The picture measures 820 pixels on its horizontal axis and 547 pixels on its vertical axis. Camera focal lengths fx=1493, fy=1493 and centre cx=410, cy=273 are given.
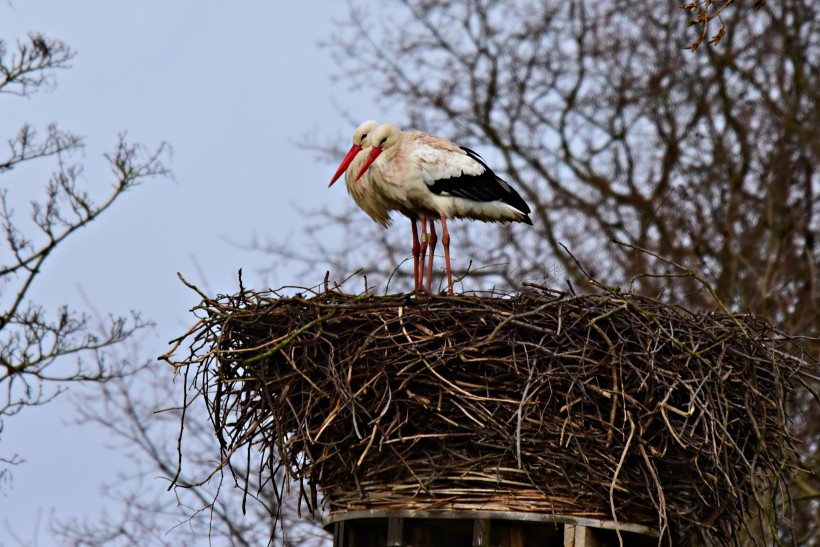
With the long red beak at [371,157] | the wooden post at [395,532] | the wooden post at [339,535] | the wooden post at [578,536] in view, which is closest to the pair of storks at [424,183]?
the long red beak at [371,157]

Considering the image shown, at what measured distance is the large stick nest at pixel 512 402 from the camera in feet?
22.0

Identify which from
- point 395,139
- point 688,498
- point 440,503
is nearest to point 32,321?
point 395,139

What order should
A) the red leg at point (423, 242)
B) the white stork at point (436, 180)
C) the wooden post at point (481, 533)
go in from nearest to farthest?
the wooden post at point (481, 533) < the white stork at point (436, 180) < the red leg at point (423, 242)

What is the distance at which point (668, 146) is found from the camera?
17.7 m

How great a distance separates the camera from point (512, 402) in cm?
676

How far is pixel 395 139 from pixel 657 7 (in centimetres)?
1071

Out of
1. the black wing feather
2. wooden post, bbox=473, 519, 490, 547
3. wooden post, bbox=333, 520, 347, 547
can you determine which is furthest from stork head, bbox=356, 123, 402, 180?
wooden post, bbox=473, 519, 490, 547

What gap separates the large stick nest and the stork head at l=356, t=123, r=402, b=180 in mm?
1779

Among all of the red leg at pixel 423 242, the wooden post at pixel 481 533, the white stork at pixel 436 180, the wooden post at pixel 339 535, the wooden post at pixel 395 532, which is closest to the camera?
the wooden post at pixel 481 533

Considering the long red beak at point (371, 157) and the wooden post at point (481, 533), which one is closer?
the wooden post at point (481, 533)

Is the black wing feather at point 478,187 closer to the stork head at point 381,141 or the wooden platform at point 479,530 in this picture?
the stork head at point 381,141

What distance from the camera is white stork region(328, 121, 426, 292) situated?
8.89 m

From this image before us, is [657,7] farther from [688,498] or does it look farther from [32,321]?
[688,498]

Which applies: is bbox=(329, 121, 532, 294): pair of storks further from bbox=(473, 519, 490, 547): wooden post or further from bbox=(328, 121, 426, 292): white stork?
bbox=(473, 519, 490, 547): wooden post
